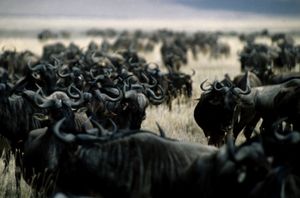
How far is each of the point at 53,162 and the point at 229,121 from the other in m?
4.08

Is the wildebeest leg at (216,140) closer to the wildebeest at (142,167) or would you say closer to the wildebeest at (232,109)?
the wildebeest at (232,109)

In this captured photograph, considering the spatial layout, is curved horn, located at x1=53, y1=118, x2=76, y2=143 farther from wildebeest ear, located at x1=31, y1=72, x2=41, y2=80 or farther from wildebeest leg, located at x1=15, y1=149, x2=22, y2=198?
wildebeest ear, located at x1=31, y1=72, x2=41, y2=80

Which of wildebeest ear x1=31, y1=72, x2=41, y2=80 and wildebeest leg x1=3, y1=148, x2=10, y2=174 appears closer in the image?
wildebeest leg x1=3, y1=148, x2=10, y2=174

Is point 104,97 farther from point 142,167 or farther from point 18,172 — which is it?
point 142,167

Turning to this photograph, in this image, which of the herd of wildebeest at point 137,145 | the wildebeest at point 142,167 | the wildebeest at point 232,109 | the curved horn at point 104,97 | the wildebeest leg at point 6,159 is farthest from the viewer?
the wildebeest at point 232,109

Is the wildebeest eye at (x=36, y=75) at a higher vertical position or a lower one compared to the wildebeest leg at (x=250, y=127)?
higher

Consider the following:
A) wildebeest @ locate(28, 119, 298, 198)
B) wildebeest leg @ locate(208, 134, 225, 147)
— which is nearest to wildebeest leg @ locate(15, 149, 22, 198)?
wildebeest @ locate(28, 119, 298, 198)

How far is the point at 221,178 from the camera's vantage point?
5.00m

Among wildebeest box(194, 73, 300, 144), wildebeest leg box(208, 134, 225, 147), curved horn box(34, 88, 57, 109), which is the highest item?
curved horn box(34, 88, 57, 109)

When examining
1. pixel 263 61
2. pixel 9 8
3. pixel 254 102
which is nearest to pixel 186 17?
pixel 9 8

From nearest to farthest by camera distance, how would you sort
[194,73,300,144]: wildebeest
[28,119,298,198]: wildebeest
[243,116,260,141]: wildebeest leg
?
[28,119,298,198]: wildebeest
[194,73,300,144]: wildebeest
[243,116,260,141]: wildebeest leg

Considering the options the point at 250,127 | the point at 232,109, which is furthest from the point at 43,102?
the point at 250,127

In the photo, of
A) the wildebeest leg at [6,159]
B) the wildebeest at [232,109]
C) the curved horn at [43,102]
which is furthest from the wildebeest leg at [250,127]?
the wildebeest leg at [6,159]

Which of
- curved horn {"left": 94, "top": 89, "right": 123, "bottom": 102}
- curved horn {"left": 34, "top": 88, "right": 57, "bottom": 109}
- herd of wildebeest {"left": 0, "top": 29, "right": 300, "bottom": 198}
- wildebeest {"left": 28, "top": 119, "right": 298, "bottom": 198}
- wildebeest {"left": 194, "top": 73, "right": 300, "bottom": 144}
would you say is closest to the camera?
herd of wildebeest {"left": 0, "top": 29, "right": 300, "bottom": 198}
